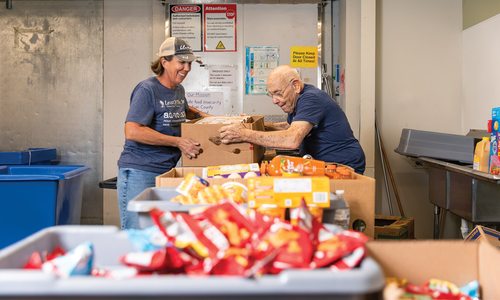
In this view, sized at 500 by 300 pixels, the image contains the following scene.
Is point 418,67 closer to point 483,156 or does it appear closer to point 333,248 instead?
point 483,156

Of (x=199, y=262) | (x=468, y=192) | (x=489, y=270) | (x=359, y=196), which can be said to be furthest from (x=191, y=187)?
(x=468, y=192)

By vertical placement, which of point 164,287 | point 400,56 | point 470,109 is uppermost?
point 400,56

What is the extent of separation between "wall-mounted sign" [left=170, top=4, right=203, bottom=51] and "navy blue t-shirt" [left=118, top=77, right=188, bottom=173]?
1.93 metres

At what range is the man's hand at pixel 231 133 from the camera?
106 inches

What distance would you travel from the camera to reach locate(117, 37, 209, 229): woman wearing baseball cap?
292 cm

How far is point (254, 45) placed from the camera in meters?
4.93

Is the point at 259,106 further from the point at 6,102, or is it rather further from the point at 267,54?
the point at 6,102

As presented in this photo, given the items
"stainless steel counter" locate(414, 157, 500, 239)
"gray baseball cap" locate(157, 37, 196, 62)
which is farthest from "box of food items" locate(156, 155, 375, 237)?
"stainless steel counter" locate(414, 157, 500, 239)

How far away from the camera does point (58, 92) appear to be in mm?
5055

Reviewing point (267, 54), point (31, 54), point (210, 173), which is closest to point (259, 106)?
point (267, 54)

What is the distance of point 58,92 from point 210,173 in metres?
3.20

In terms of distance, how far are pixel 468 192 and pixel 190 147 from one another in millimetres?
A: 1604

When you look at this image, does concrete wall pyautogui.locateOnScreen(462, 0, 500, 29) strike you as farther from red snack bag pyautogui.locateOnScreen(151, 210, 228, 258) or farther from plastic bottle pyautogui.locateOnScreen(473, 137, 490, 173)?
red snack bag pyautogui.locateOnScreen(151, 210, 228, 258)

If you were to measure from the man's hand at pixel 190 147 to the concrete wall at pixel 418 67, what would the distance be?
2.32 metres
